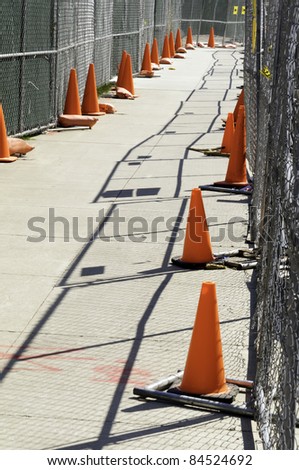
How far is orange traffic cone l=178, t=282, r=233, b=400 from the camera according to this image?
225 inches

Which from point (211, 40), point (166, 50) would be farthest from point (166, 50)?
point (211, 40)

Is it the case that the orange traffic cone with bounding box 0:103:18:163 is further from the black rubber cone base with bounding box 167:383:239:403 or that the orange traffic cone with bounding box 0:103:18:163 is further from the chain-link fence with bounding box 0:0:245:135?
the black rubber cone base with bounding box 167:383:239:403

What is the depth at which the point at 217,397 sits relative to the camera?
18.6 ft

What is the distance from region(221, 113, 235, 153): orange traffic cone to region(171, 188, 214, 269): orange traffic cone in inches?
209

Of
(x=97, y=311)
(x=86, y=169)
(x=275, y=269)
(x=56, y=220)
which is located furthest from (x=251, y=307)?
(x=86, y=169)

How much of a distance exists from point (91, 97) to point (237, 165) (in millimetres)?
6704

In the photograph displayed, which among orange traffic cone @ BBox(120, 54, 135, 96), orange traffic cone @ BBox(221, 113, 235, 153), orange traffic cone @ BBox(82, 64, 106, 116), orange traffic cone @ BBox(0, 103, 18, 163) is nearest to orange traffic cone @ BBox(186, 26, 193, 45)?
orange traffic cone @ BBox(120, 54, 135, 96)

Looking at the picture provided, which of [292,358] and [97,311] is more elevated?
[292,358]

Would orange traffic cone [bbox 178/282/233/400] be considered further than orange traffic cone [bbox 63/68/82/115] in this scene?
No

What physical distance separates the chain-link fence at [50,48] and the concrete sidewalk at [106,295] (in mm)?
821

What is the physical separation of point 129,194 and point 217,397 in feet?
19.3

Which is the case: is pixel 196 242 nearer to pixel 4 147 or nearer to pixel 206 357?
pixel 206 357

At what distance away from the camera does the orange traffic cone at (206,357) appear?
570 centimetres

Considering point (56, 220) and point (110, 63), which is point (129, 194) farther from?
point (110, 63)
